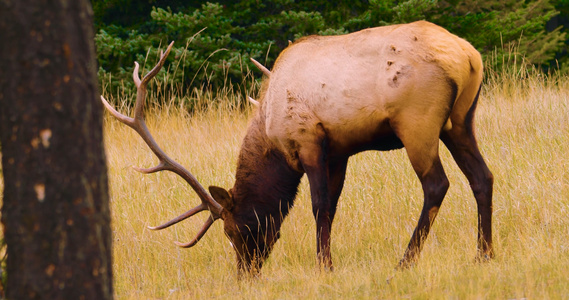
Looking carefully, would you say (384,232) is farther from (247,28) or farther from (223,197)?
(247,28)

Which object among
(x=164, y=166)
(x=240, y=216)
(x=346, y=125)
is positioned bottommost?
(x=240, y=216)

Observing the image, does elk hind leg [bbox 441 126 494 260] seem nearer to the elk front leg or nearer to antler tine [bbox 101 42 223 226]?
the elk front leg

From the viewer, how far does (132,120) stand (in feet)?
15.4

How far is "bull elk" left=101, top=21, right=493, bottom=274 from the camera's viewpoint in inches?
162

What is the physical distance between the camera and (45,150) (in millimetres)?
1919

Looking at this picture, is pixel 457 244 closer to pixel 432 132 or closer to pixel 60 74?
pixel 432 132

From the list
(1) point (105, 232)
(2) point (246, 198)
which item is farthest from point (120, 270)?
(1) point (105, 232)

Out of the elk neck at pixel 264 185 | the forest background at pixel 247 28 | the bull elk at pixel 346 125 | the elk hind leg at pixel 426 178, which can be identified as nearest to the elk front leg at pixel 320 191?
the bull elk at pixel 346 125

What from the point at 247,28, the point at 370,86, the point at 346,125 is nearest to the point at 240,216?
the point at 346,125

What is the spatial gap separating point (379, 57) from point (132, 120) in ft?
5.83

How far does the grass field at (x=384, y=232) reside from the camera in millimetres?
3760

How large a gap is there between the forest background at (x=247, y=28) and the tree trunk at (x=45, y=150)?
7946 mm

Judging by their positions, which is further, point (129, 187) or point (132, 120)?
point (129, 187)

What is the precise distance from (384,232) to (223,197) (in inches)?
51.2
